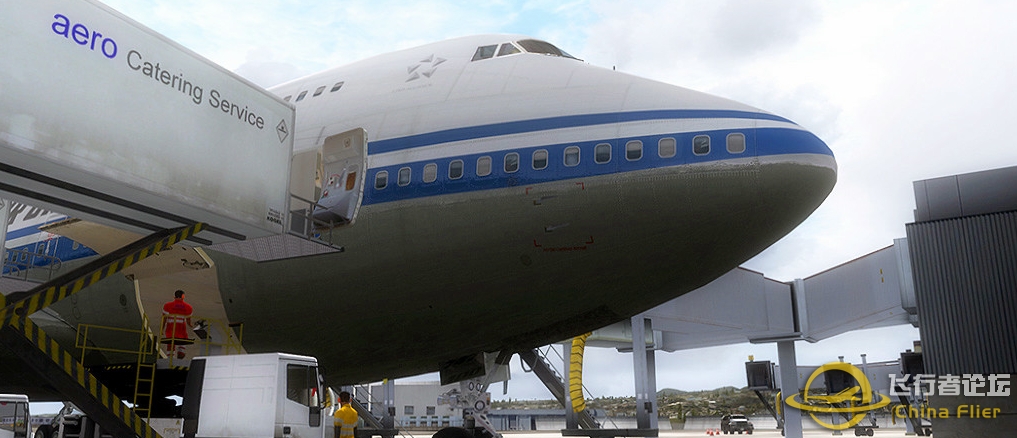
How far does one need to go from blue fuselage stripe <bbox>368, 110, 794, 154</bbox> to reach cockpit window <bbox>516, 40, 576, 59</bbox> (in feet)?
8.33

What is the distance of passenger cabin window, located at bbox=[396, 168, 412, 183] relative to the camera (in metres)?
12.0

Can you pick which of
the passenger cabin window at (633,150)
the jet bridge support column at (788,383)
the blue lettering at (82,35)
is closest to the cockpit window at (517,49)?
the passenger cabin window at (633,150)

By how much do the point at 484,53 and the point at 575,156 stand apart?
3280 millimetres

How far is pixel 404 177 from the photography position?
12.1 metres

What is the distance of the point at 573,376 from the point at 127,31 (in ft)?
81.8

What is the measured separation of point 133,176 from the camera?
8492 millimetres

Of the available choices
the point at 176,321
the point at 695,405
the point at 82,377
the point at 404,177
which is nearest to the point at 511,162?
the point at 404,177

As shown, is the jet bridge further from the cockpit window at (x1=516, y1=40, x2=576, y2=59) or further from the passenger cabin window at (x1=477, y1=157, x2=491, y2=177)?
the passenger cabin window at (x1=477, y1=157, x2=491, y2=177)

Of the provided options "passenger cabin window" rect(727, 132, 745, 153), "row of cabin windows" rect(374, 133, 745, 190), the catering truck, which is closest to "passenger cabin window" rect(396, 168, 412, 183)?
"row of cabin windows" rect(374, 133, 745, 190)

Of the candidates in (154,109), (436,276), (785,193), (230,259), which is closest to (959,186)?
(785,193)

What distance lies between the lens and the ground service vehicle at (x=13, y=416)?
14789mm

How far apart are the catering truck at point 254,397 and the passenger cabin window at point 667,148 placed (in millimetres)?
6027

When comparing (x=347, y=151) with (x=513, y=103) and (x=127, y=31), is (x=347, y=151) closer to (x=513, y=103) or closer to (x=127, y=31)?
(x=513, y=103)

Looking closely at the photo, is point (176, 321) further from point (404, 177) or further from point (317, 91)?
point (317, 91)
